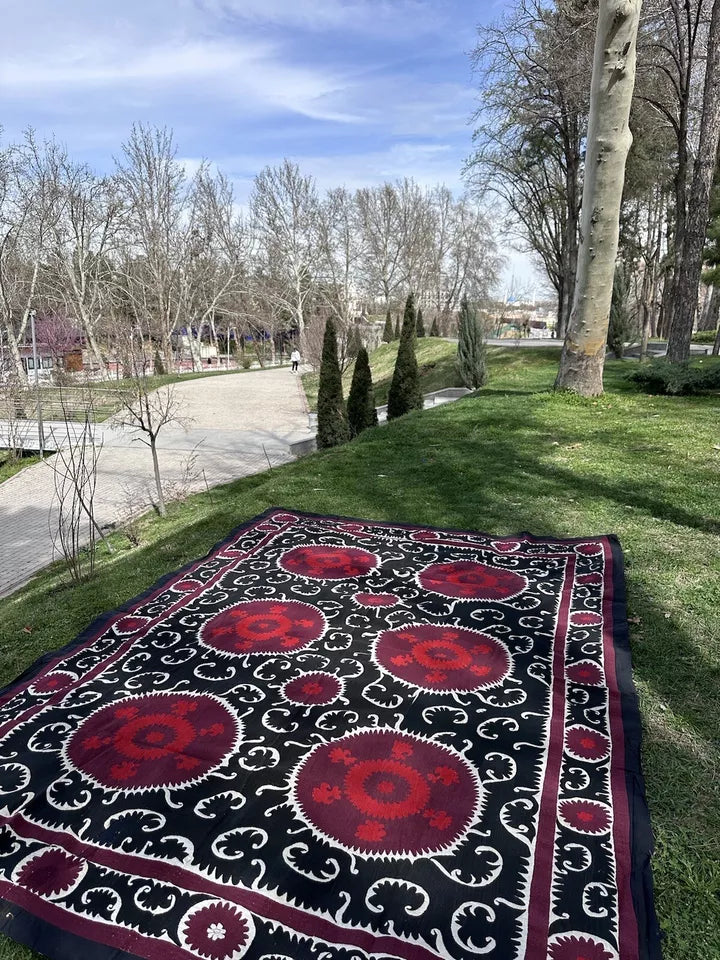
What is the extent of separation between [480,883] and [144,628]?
1.98 metres

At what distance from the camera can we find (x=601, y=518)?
4.31m

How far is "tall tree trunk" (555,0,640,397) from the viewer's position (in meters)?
7.13

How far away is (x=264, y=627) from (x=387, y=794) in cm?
121

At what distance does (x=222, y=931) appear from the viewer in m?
1.50

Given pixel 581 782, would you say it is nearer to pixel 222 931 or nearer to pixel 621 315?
pixel 222 931

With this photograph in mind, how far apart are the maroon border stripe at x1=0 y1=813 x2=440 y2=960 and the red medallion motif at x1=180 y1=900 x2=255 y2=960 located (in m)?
0.03

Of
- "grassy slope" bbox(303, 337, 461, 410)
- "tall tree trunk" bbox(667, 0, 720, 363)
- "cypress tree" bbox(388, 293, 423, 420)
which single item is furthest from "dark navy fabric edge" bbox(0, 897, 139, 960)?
"grassy slope" bbox(303, 337, 461, 410)

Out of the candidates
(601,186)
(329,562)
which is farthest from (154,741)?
(601,186)

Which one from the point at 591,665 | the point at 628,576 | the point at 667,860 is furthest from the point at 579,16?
the point at 667,860

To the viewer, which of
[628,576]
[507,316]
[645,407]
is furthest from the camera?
[507,316]

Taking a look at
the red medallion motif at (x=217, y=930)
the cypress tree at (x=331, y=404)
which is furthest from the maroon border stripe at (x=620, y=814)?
the cypress tree at (x=331, y=404)

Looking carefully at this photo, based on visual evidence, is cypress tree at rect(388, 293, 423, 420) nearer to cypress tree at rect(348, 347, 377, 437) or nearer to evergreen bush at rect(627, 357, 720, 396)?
cypress tree at rect(348, 347, 377, 437)

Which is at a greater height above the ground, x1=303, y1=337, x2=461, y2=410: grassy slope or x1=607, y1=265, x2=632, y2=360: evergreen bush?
x1=607, y1=265, x2=632, y2=360: evergreen bush

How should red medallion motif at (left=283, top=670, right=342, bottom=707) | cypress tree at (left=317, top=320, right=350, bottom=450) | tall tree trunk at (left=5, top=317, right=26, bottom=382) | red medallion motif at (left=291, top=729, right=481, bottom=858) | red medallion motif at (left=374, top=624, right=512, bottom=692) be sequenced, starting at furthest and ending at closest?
tall tree trunk at (left=5, top=317, right=26, bottom=382) < cypress tree at (left=317, top=320, right=350, bottom=450) < red medallion motif at (left=374, top=624, right=512, bottom=692) < red medallion motif at (left=283, top=670, right=342, bottom=707) < red medallion motif at (left=291, top=729, right=481, bottom=858)
